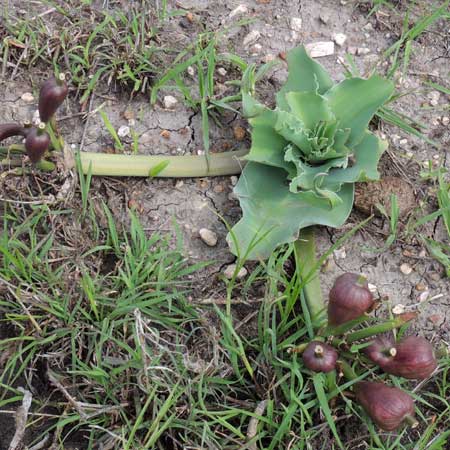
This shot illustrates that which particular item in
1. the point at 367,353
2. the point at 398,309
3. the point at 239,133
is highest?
the point at 239,133

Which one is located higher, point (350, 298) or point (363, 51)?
point (363, 51)

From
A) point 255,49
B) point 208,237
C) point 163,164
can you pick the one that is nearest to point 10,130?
point 163,164

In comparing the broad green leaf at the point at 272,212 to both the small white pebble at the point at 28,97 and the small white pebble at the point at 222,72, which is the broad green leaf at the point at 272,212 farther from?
the small white pebble at the point at 28,97

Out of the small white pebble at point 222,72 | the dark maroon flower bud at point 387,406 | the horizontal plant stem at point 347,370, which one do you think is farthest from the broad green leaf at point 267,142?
the dark maroon flower bud at point 387,406

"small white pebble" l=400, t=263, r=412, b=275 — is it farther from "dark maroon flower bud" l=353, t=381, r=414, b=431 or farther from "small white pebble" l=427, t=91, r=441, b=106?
"small white pebble" l=427, t=91, r=441, b=106

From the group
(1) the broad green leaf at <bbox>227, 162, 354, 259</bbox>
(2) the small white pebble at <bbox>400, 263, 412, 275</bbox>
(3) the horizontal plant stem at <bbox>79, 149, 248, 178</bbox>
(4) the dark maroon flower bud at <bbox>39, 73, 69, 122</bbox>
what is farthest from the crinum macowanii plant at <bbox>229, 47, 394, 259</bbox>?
(4) the dark maroon flower bud at <bbox>39, 73, 69, 122</bbox>

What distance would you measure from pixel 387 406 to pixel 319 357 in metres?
0.21

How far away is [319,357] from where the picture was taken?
1.69 metres

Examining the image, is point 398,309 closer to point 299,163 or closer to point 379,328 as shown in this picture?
point 379,328

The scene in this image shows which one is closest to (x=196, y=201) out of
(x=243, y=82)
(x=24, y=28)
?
(x=243, y=82)

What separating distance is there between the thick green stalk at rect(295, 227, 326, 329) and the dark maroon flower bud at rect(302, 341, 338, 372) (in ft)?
0.57

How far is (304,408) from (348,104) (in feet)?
3.09

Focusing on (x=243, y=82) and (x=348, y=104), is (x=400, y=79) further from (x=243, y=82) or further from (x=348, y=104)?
(x=243, y=82)

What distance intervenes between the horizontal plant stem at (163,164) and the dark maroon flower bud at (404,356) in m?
0.74
